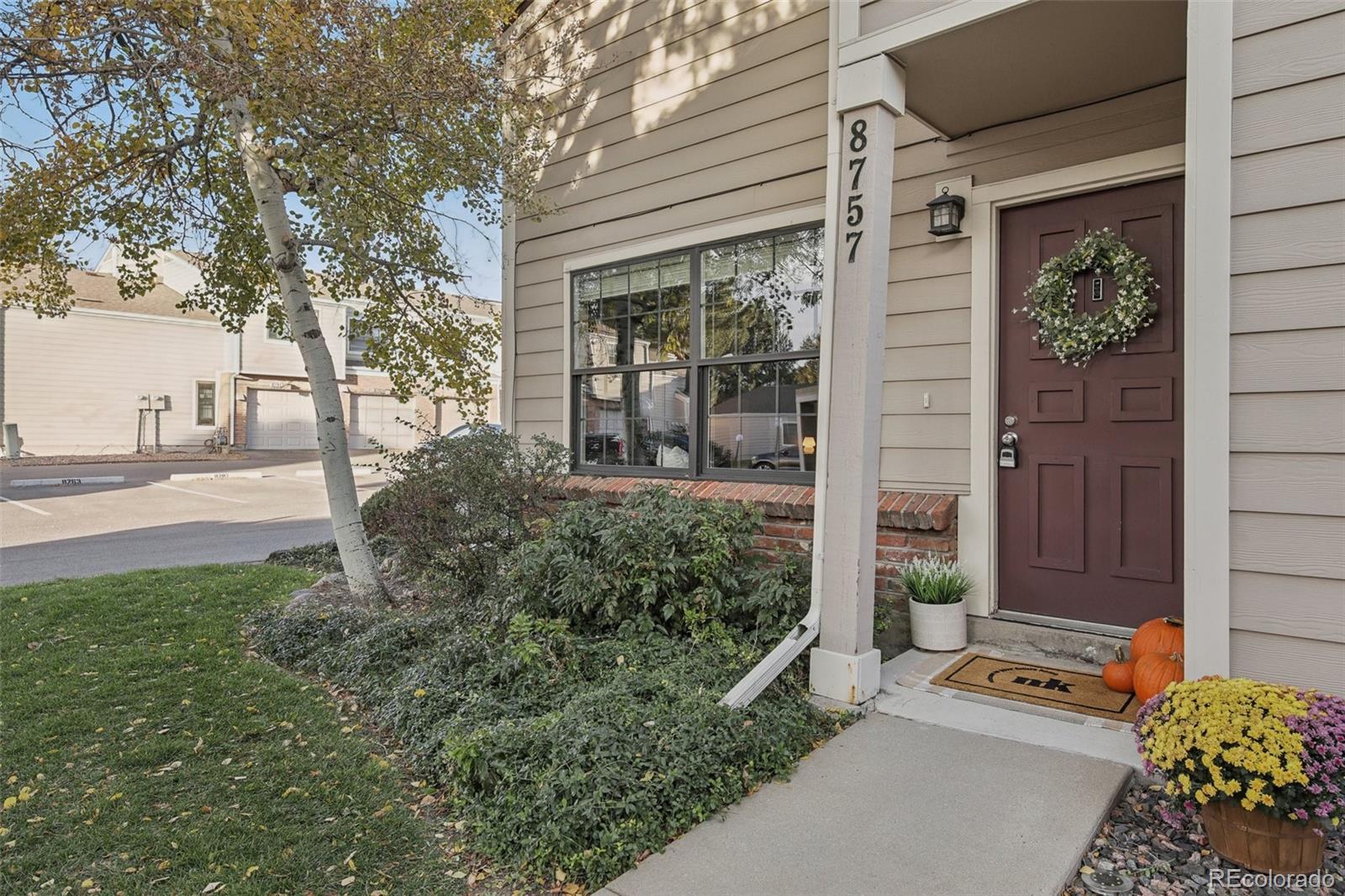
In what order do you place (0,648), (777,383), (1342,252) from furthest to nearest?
(777,383) → (0,648) → (1342,252)

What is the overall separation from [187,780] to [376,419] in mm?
20373

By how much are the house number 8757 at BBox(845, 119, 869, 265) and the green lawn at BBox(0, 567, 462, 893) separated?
2484 millimetres

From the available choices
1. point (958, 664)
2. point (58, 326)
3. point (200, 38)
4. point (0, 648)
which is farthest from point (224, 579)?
point (58, 326)

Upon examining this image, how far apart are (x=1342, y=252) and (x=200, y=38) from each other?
18.1 ft

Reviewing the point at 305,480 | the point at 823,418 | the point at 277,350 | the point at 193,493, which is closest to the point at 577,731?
the point at 823,418

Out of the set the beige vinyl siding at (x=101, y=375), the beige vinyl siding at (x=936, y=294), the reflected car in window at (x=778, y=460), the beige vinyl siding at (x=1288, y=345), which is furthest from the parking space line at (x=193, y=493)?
the beige vinyl siding at (x=1288, y=345)

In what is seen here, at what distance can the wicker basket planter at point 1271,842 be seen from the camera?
1.79 metres

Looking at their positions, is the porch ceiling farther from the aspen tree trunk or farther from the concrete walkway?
the aspen tree trunk

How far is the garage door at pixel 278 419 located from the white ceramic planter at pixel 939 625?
64.6 feet

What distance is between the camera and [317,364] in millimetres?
4863

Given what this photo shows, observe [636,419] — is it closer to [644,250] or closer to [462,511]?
[644,250]

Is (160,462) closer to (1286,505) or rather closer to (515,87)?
(515,87)

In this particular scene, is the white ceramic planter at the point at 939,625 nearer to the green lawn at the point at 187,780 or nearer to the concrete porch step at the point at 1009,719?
the concrete porch step at the point at 1009,719

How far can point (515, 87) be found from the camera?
222 inches
